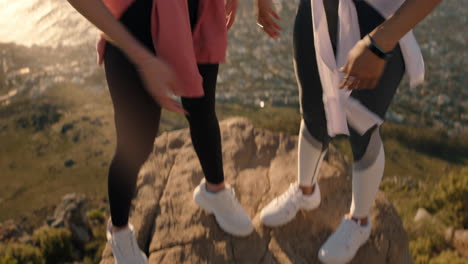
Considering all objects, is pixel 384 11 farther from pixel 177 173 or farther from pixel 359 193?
pixel 177 173

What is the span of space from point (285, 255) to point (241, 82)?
26.9m

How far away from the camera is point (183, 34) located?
120cm

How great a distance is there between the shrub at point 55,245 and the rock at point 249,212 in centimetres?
231

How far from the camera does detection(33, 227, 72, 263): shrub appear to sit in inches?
157

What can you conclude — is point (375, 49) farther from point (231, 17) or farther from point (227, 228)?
point (227, 228)

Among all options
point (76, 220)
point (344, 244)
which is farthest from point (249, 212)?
point (76, 220)

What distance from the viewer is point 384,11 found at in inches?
48.1

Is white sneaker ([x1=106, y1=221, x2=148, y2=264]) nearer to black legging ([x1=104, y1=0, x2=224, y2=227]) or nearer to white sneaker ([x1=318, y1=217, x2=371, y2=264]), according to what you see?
black legging ([x1=104, y1=0, x2=224, y2=227])

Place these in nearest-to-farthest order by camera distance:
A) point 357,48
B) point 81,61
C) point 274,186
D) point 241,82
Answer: point 357,48 < point 274,186 < point 81,61 < point 241,82

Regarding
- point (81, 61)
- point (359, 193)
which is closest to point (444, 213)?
point (359, 193)

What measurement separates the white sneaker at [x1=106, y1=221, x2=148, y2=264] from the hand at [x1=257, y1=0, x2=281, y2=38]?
A: 117 cm

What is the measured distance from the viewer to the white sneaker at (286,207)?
193 cm

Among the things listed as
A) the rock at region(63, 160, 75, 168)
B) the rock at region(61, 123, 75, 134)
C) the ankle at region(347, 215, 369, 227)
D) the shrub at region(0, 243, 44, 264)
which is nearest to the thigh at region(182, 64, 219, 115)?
the ankle at region(347, 215, 369, 227)

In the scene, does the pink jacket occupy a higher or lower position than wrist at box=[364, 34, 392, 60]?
lower
